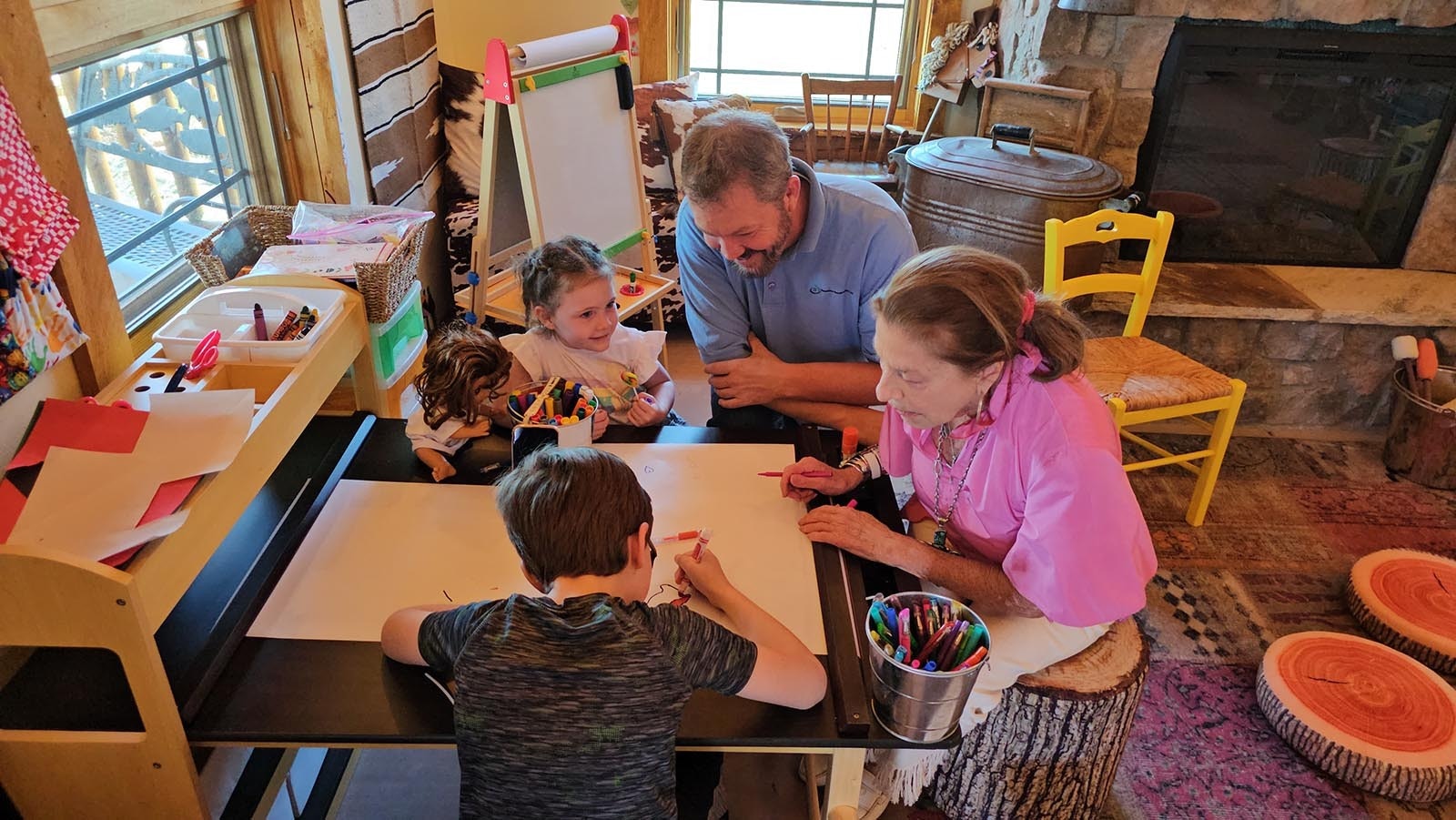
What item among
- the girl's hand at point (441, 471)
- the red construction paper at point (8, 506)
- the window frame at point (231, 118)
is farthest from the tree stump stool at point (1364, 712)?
the window frame at point (231, 118)

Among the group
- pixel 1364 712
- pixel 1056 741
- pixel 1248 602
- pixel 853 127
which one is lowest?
pixel 1248 602

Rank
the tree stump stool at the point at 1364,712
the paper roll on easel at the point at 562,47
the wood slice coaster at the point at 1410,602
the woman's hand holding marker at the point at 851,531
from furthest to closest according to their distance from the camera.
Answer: the paper roll on easel at the point at 562,47 < the wood slice coaster at the point at 1410,602 < the tree stump stool at the point at 1364,712 < the woman's hand holding marker at the point at 851,531

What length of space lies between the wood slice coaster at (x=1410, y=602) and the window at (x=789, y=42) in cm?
282

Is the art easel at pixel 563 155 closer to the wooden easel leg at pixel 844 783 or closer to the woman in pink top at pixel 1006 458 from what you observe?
the woman in pink top at pixel 1006 458

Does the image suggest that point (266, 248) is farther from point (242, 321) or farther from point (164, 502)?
point (164, 502)

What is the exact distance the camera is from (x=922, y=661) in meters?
1.16

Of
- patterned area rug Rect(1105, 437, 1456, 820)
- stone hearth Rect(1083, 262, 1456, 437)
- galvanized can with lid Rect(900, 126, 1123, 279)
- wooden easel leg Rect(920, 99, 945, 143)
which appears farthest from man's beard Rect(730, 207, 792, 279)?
wooden easel leg Rect(920, 99, 945, 143)

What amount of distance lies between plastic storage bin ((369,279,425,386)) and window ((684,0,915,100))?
259 cm

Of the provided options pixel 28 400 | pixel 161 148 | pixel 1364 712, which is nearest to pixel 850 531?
pixel 28 400

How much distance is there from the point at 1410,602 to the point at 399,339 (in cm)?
247

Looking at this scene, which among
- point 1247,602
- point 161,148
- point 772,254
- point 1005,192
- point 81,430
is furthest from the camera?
point 1005,192

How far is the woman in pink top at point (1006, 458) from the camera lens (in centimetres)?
130

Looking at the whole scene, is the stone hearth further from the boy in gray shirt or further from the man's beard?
the boy in gray shirt

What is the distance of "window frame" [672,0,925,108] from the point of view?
4234 millimetres
